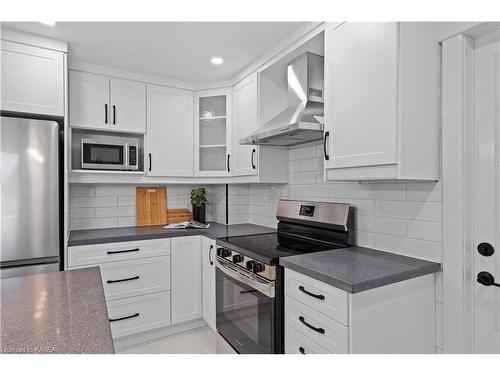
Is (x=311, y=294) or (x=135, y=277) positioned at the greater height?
(x=311, y=294)

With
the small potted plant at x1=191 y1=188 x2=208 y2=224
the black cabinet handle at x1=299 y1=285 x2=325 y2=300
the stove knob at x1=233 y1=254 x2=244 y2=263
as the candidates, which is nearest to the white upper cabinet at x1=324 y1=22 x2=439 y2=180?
the black cabinet handle at x1=299 y1=285 x2=325 y2=300

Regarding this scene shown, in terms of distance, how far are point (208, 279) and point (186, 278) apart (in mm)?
219

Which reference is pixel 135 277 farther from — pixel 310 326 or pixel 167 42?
pixel 167 42

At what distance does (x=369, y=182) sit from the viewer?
192cm

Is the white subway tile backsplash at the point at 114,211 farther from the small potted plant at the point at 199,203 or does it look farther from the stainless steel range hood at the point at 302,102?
the stainless steel range hood at the point at 302,102

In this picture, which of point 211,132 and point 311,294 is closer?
point 311,294

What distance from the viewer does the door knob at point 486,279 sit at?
1.39m

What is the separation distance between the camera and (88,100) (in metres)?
2.57

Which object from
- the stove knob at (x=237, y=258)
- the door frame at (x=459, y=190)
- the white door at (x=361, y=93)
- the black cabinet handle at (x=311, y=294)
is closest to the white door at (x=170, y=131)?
the stove knob at (x=237, y=258)

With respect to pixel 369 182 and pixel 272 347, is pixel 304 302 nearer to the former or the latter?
pixel 272 347

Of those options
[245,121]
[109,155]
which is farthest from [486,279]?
[109,155]

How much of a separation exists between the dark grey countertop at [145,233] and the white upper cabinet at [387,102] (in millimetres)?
1313

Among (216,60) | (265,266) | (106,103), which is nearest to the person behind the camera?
(265,266)

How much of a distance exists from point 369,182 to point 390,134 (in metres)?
0.57
